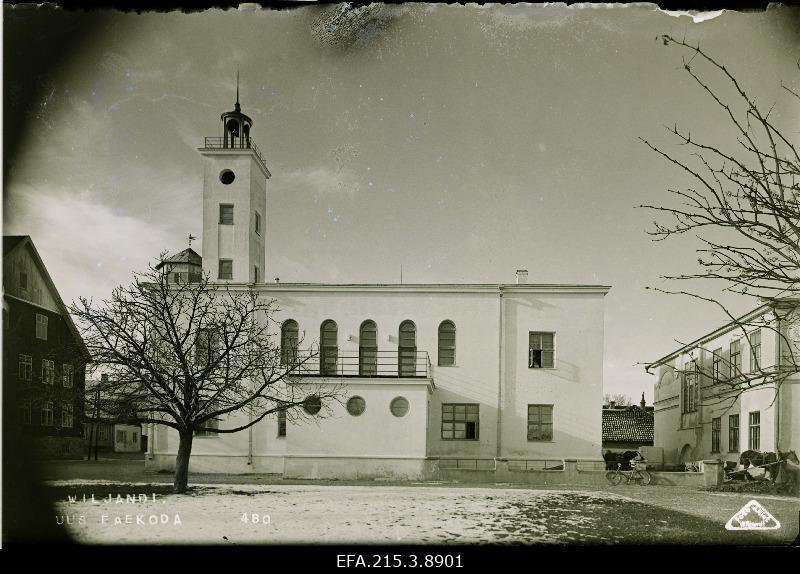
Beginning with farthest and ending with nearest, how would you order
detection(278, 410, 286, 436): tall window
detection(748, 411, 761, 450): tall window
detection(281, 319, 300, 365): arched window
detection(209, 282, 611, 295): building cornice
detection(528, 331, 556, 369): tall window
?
detection(528, 331, 556, 369): tall window → detection(281, 319, 300, 365): arched window → detection(278, 410, 286, 436): tall window → detection(209, 282, 611, 295): building cornice → detection(748, 411, 761, 450): tall window

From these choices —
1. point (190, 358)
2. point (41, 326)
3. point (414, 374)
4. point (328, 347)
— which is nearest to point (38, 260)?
point (41, 326)

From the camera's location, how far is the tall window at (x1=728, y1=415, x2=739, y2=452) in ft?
21.6

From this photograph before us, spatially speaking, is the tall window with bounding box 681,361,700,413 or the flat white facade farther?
the tall window with bounding box 681,361,700,413

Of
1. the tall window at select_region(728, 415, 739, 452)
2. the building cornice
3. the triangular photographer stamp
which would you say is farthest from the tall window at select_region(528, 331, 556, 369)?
the triangular photographer stamp

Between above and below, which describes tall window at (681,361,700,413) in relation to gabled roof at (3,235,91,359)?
below

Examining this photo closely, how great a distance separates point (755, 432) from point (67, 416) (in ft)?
20.1

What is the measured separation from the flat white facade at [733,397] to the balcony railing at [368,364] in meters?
2.31

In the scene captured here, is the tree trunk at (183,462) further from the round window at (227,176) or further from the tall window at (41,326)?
the round window at (227,176)

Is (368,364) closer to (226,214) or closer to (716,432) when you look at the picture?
(226,214)

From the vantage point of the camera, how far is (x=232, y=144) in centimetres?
658

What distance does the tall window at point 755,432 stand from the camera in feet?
20.6

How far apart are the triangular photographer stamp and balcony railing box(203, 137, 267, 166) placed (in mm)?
5107

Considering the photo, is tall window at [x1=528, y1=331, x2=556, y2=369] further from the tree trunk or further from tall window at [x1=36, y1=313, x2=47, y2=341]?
tall window at [x1=36, y1=313, x2=47, y2=341]

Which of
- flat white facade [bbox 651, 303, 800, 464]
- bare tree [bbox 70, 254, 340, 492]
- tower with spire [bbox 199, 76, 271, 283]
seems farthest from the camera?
bare tree [bbox 70, 254, 340, 492]
